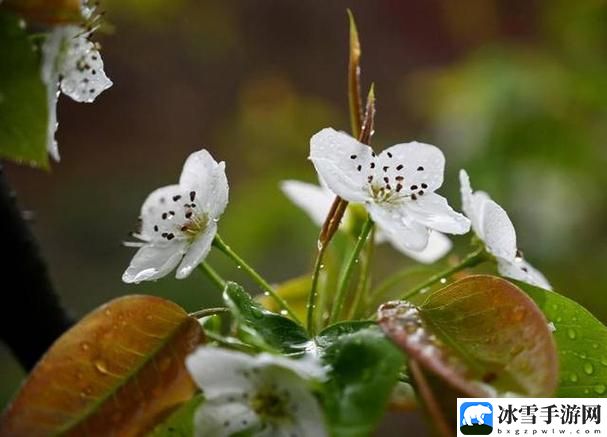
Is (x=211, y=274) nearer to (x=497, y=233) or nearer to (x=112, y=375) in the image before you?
(x=112, y=375)

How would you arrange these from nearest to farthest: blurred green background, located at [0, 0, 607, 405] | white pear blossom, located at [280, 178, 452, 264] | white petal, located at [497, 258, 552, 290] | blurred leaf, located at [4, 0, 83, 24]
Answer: blurred leaf, located at [4, 0, 83, 24] → white petal, located at [497, 258, 552, 290] → white pear blossom, located at [280, 178, 452, 264] → blurred green background, located at [0, 0, 607, 405]

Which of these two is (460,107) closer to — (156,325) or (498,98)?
(498,98)

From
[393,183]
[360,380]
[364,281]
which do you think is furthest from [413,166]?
[360,380]

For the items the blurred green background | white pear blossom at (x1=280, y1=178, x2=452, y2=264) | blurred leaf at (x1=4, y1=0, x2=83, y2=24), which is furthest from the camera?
the blurred green background

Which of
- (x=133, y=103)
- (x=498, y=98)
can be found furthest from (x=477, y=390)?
(x=133, y=103)

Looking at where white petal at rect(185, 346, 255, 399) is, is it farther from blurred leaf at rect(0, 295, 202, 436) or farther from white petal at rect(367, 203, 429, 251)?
white petal at rect(367, 203, 429, 251)

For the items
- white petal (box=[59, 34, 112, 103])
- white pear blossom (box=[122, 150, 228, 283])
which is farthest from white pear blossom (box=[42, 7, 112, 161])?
white pear blossom (box=[122, 150, 228, 283])
